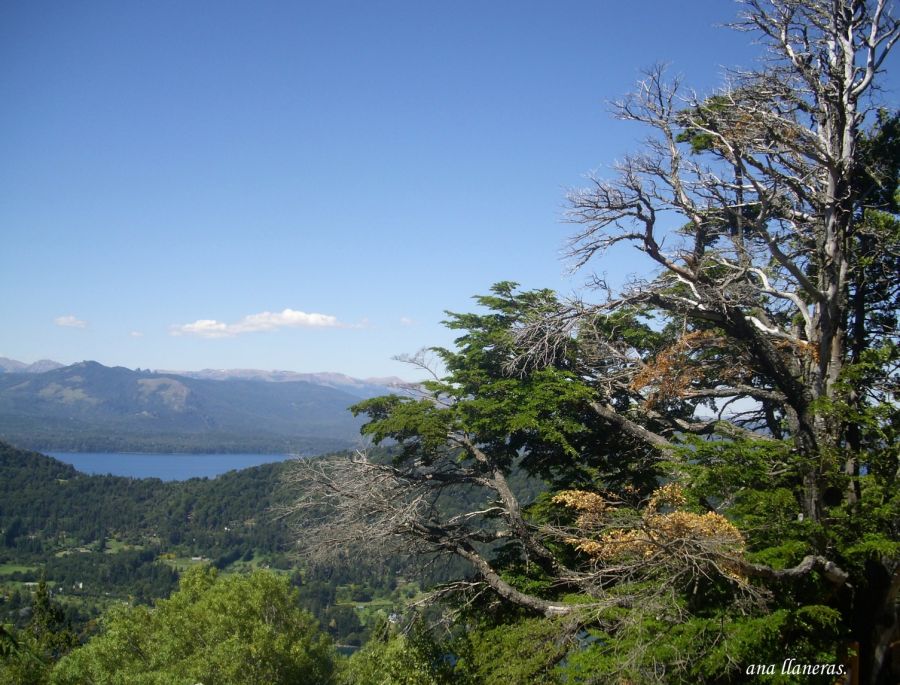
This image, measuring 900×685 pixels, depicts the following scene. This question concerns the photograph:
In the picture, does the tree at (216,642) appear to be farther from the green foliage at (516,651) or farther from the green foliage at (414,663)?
the green foliage at (516,651)

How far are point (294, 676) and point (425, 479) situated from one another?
668 centimetres

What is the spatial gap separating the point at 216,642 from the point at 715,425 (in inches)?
513

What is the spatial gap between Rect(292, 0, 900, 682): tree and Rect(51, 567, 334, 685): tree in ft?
15.8

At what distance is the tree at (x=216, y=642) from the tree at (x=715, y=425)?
4813 mm

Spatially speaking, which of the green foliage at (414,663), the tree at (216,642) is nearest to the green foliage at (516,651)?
the green foliage at (414,663)

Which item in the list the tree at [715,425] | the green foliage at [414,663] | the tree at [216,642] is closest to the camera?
the tree at [715,425]

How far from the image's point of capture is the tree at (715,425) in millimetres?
7906

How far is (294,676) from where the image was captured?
16719 millimetres

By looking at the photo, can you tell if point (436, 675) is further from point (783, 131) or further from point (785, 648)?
point (783, 131)

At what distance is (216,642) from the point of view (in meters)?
16.7

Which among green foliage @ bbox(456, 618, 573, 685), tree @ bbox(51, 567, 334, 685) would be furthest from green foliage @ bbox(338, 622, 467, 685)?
tree @ bbox(51, 567, 334, 685)

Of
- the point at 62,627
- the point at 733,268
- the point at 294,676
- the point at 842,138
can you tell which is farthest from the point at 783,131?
the point at 62,627

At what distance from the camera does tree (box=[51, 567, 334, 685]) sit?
51.2 feet

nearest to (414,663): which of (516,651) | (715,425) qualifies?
(516,651)
